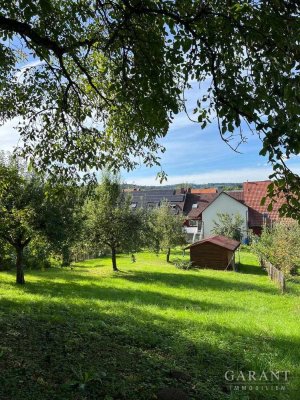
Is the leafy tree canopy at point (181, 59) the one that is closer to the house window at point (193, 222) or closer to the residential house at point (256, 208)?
the residential house at point (256, 208)

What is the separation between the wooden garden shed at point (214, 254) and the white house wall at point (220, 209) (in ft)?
63.6

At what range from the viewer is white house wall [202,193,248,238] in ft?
178

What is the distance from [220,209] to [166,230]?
19.9 meters

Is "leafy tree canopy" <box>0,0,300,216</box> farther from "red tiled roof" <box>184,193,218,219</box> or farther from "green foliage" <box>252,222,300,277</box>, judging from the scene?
"red tiled roof" <box>184,193,218,219</box>

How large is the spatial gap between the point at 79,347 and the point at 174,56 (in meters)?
4.88

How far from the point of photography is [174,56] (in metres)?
4.64

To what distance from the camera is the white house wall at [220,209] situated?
54.4 meters

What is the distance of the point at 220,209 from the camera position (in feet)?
181

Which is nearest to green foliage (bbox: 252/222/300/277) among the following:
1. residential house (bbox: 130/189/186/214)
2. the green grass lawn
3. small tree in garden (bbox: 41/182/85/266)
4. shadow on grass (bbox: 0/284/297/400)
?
the green grass lawn

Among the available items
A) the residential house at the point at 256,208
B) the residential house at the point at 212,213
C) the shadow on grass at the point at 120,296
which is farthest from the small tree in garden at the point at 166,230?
the shadow on grass at the point at 120,296

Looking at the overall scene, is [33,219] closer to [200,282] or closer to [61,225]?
[61,225]

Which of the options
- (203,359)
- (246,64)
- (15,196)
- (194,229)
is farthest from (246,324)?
(194,229)

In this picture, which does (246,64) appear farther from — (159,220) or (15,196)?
(159,220)

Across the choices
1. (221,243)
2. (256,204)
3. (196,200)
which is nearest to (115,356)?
(221,243)
